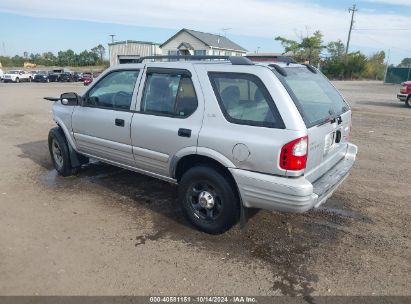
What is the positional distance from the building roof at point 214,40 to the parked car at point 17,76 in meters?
16.3

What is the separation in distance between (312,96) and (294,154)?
93cm

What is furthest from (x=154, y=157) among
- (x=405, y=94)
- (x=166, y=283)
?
(x=405, y=94)

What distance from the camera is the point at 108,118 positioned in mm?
4531

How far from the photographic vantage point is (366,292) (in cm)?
290

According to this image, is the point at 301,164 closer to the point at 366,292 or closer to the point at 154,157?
the point at 366,292

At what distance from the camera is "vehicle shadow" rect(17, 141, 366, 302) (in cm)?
321

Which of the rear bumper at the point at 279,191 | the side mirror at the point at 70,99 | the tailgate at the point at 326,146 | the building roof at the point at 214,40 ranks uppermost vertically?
the building roof at the point at 214,40

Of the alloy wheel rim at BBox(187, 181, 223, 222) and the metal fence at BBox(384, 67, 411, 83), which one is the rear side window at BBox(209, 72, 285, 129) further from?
the metal fence at BBox(384, 67, 411, 83)

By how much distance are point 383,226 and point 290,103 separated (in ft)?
6.69

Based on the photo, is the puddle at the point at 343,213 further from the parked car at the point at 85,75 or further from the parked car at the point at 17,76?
the parked car at the point at 17,76

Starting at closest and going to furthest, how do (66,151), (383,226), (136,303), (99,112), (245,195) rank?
(136,303), (245,195), (383,226), (99,112), (66,151)

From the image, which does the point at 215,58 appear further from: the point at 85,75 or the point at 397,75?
the point at 397,75

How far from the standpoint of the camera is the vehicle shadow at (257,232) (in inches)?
126

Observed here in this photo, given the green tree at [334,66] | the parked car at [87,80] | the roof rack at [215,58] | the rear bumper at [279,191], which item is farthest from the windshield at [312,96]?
the green tree at [334,66]
